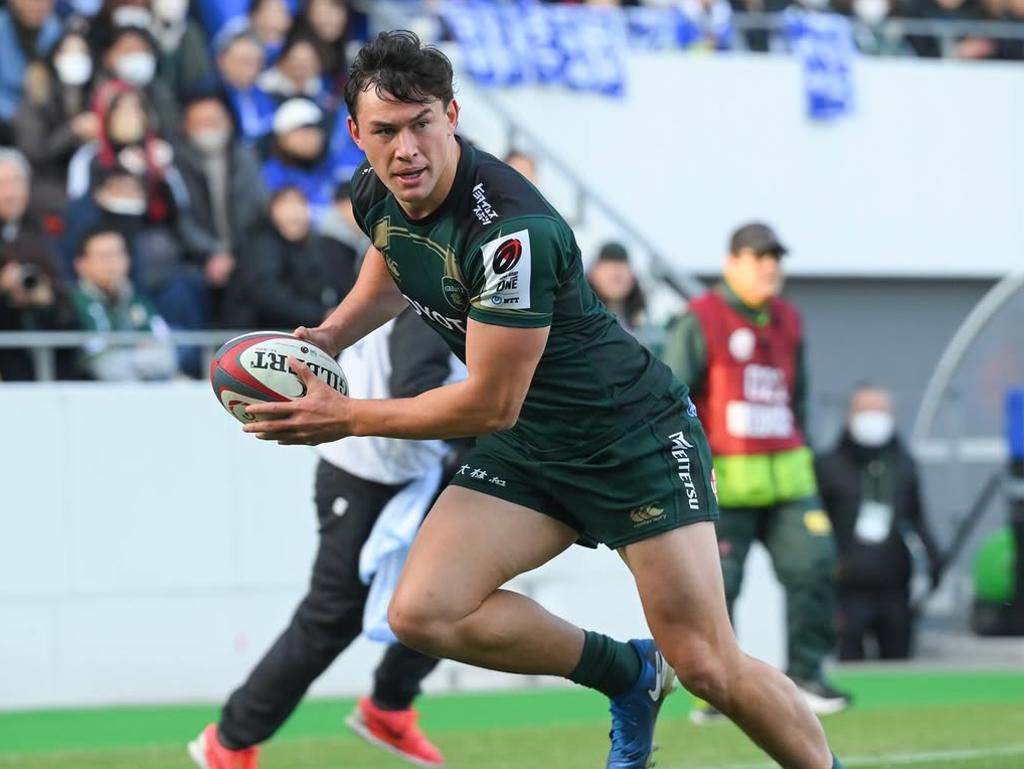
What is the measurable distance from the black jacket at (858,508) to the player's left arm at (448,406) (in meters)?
8.32

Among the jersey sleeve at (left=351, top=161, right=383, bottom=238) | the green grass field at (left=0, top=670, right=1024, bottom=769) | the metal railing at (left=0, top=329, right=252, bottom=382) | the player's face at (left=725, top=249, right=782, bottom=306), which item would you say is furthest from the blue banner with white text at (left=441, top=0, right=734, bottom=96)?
the jersey sleeve at (left=351, top=161, right=383, bottom=238)

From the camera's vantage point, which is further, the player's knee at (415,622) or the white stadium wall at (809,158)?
the white stadium wall at (809,158)

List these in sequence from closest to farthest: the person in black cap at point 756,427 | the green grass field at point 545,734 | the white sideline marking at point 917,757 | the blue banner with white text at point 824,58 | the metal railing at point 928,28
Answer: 1. the white sideline marking at point 917,757
2. the green grass field at point 545,734
3. the person in black cap at point 756,427
4. the blue banner with white text at point 824,58
5. the metal railing at point 928,28

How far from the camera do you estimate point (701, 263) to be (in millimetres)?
17359

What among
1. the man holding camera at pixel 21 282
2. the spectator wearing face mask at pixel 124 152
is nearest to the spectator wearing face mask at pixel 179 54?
the spectator wearing face mask at pixel 124 152

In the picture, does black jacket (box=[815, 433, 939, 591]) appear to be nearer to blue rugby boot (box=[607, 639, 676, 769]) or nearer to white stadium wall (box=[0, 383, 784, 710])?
white stadium wall (box=[0, 383, 784, 710])

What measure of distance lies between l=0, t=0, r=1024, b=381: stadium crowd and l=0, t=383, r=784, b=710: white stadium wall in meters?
0.36

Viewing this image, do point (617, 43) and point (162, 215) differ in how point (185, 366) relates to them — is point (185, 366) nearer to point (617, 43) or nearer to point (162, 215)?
point (162, 215)

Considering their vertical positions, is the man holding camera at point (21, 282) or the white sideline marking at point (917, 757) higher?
the man holding camera at point (21, 282)

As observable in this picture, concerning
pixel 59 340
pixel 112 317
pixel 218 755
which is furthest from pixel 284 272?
pixel 218 755

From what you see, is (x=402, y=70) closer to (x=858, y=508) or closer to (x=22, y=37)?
(x=22, y=37)

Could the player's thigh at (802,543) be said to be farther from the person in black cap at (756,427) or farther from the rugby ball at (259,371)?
the rugby ball at (259,371)

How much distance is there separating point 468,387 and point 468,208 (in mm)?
476

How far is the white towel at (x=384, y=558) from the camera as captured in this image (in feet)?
23.3
